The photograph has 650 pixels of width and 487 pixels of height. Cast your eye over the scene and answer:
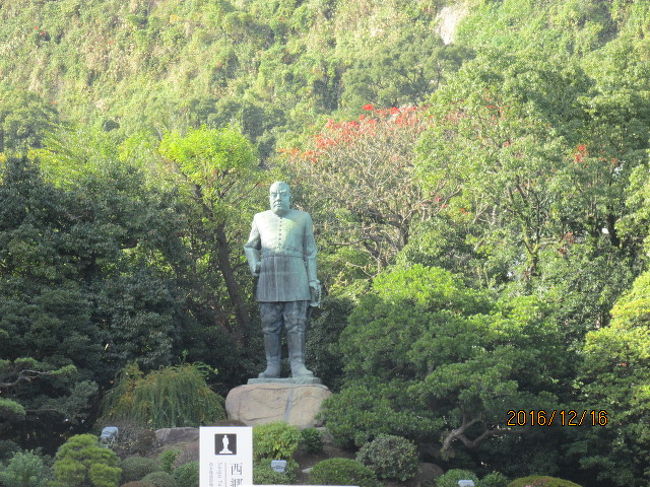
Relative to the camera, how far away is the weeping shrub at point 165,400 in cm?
1689

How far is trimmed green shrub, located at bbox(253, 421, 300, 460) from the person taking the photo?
1514cm

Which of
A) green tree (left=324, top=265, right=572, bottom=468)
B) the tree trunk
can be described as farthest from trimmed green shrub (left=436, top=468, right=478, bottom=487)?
the tree trunk

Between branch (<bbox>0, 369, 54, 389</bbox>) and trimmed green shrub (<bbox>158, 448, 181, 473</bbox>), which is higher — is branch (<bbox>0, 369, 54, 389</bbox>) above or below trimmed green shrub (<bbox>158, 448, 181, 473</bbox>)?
above

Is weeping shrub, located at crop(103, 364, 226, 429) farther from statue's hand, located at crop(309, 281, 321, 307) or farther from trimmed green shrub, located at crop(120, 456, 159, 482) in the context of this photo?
statue's hand, located at crop(309, 281, 321, 307)

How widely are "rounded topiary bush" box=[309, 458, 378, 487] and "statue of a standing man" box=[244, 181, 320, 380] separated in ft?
6.40

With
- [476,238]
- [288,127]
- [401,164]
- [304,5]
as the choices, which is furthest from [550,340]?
[304,5]

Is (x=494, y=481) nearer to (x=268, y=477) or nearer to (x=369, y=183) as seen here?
(x=268, y=477)

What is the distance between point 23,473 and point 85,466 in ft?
2.52

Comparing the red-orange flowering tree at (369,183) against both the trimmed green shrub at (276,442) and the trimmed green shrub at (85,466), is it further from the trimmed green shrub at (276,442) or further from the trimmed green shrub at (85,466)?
the trimmed green shrub at (85,466)

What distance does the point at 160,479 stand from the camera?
13.9 meters

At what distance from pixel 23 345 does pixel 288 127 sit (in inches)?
1011

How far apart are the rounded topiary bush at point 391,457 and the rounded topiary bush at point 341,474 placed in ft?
1.78

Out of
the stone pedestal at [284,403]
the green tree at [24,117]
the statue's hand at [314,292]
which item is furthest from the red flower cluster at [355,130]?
the green tree at [24,117]
